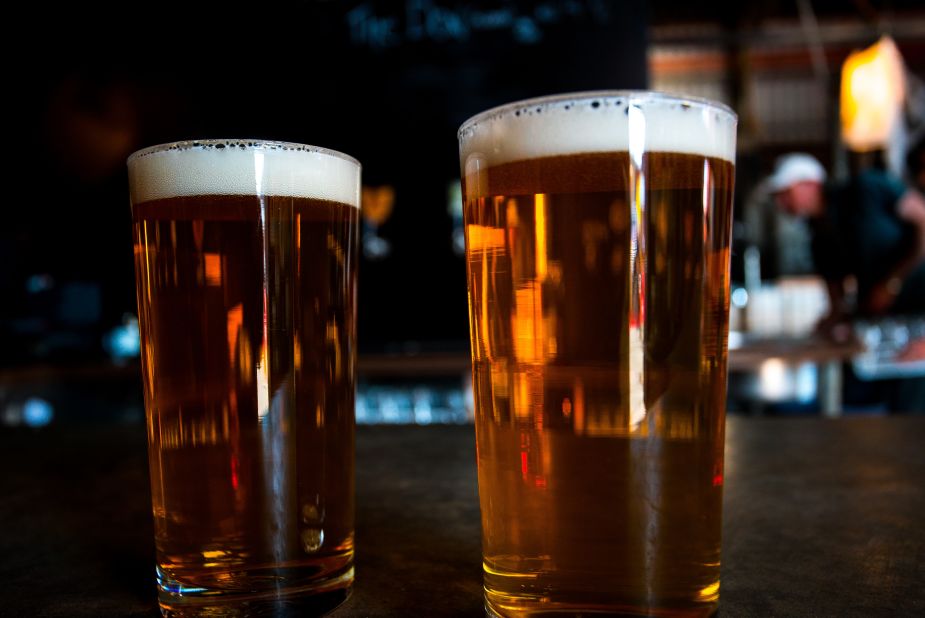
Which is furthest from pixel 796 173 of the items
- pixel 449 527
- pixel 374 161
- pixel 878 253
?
pixel 449 527

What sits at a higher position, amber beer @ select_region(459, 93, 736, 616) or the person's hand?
amber beer @ select_region(459, 93, 736, 616)

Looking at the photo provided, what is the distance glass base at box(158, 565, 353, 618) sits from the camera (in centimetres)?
45

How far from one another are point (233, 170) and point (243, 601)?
28 cm

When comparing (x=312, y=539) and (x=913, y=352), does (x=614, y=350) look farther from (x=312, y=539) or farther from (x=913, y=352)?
(x=913, y=352)

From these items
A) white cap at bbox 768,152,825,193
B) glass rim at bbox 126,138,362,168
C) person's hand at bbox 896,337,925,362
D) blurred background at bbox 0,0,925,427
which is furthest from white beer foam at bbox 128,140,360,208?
white cap at bbox 768,152,825,193

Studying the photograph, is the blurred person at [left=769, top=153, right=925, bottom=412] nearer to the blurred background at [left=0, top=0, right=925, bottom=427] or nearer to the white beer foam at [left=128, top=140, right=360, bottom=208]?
the blurred background at [left=0, top=0, right=925, bottom=427]

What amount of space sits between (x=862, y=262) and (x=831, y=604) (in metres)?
3.60

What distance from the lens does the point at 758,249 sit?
6.69 metres

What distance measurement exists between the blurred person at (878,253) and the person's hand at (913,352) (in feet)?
1.09

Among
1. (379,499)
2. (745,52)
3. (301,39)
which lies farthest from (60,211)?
(745,52)

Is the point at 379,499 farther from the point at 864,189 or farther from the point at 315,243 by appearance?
the point at 864,189

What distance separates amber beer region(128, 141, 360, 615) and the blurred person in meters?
3.40

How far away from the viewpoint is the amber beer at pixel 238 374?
46 cm

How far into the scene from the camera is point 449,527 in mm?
645
